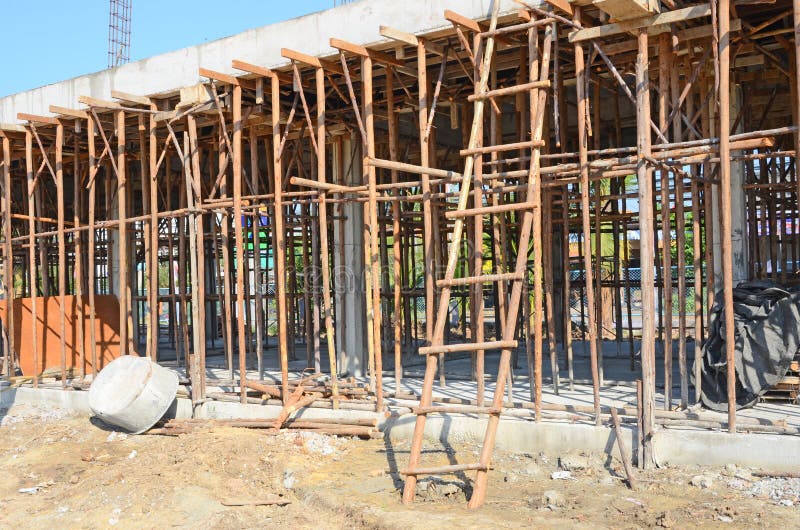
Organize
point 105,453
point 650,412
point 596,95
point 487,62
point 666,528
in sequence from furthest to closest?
point 596,95 → point 105,453 → point 487,62 → point 650,412 → point 666,528

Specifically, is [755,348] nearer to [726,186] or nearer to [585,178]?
[726,186]

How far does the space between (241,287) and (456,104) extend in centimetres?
496

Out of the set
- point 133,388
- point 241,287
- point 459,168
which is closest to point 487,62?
point 241,287

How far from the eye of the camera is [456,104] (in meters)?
14.1

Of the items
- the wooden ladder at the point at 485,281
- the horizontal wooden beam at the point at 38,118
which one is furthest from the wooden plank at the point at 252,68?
the horizontal wooden beam at the point at 38,118

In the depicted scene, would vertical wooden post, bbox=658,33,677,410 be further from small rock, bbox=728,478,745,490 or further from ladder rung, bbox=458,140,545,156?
small rock, bbox=728,478,745,490

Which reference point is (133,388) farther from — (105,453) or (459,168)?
(459,168)

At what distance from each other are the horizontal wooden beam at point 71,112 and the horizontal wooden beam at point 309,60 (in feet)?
15.0

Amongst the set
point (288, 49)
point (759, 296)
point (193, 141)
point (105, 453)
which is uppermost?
point (288, 49)

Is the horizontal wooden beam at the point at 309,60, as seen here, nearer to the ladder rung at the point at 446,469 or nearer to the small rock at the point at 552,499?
the ladder rung at the point at 446,469

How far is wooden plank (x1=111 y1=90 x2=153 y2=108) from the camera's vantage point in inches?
519

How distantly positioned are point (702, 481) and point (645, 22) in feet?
15.6

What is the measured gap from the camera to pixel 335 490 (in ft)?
28.8

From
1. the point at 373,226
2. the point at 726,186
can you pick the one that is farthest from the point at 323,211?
the point at 726,186
